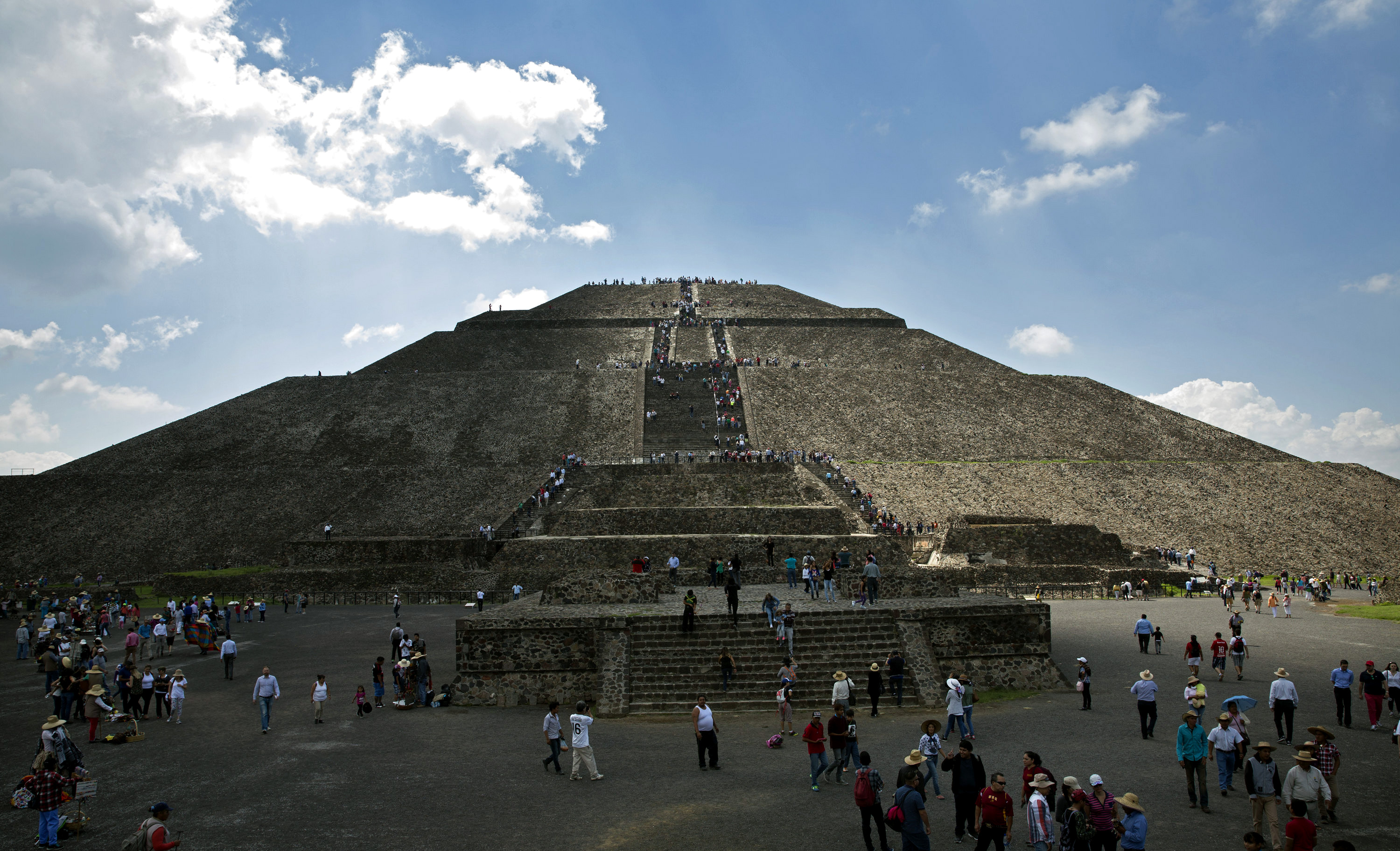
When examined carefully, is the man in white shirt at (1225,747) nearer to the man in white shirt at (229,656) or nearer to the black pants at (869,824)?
the black pants at (869,824)

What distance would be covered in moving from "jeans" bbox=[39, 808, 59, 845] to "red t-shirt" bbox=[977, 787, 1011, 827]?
7.90m

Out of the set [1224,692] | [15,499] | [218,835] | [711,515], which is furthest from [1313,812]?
[15,499]

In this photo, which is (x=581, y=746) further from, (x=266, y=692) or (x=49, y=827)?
(x=266, y=692)

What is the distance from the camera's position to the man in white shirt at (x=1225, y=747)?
7961 millimetres

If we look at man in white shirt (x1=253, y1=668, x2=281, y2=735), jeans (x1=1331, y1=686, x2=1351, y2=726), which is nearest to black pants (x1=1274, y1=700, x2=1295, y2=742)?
jeans (x1=1331, y1=686, x2=1351, y2=726)

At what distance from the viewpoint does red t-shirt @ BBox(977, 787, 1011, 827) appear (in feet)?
20.7

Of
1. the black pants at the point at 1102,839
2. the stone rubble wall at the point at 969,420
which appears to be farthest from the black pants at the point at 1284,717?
the stone rubble wall at the point at 969,420

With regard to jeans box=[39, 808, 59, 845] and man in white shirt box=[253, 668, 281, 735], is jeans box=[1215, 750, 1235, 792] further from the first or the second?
man in white shirt box=[253, 668, 281, 735]

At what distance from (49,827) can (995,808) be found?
802cm

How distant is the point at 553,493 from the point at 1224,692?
2316 cm

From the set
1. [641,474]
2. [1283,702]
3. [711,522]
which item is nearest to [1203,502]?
[711,522]

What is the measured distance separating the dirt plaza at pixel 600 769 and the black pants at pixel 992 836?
1087mm

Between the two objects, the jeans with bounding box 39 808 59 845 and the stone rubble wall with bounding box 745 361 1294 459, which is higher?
the stone rubble wall with bounding box 745 361 1294 459

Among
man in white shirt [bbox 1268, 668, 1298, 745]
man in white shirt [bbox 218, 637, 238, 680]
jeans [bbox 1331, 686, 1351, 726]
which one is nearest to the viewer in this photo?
man in white shirt [bbox 1268, 668, 1298, 745]
